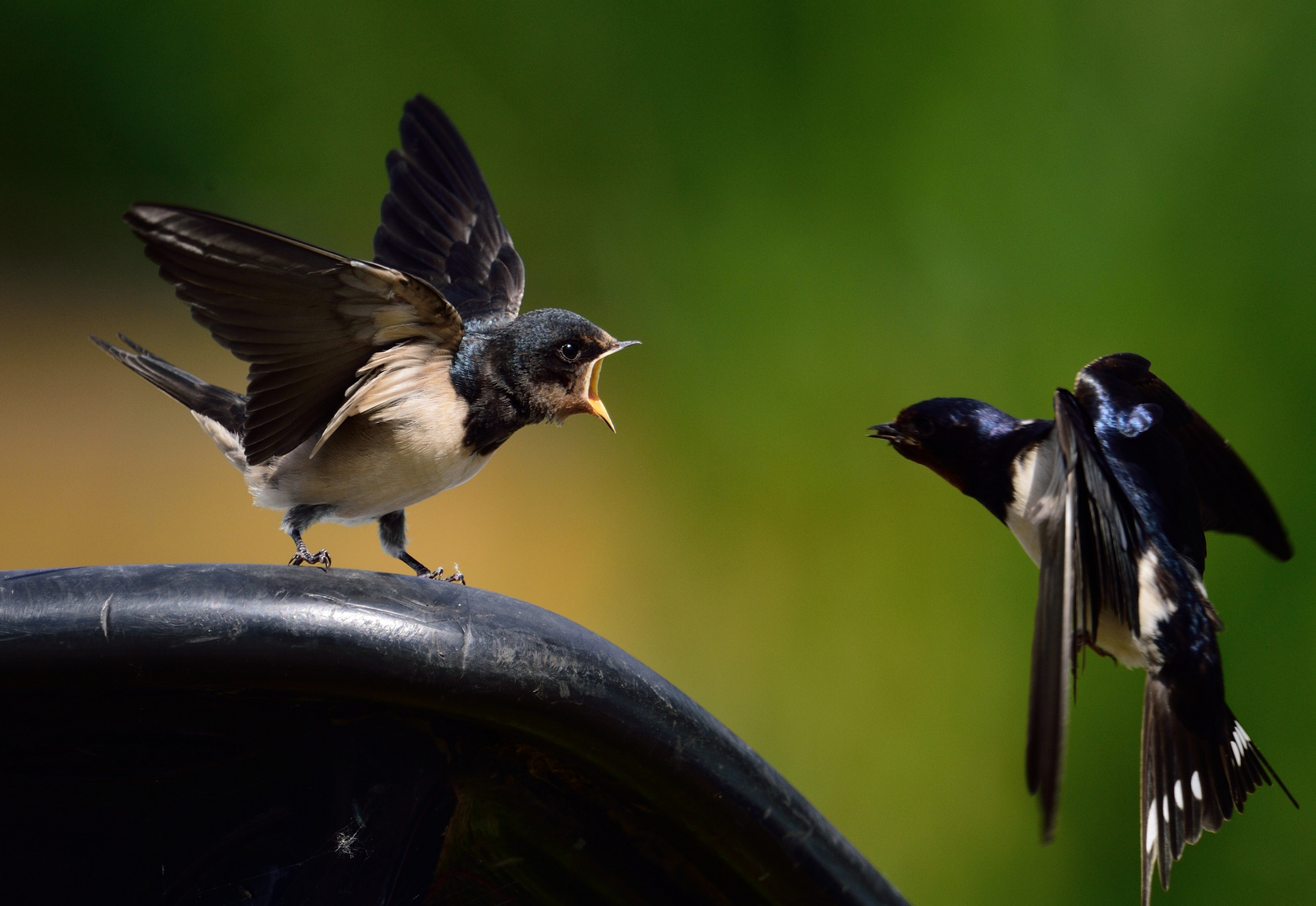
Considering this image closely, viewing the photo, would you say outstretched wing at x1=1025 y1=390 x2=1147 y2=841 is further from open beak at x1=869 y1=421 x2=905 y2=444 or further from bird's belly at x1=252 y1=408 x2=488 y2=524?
bird's belly at x1=252 y1=408 x2=488 y2=524

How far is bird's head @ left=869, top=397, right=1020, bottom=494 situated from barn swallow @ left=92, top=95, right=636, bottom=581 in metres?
0.31

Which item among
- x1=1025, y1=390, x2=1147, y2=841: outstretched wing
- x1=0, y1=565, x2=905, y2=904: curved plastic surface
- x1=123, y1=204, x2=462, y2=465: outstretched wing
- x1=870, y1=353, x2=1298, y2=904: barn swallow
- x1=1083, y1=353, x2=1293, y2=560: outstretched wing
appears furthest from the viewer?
x1=1083, y1=353, x2=1293, y2=560: outstretched wing

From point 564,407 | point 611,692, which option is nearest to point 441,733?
point 611,692

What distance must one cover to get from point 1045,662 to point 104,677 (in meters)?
0.41

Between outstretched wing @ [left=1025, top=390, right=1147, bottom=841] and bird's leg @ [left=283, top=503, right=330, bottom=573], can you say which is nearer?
outstretched wing @ [left=1025, top=390, right=1147, bottom=841]

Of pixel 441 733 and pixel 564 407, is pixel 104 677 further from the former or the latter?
pixel 564 407

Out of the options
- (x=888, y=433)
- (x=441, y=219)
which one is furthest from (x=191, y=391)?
(x=888, y=433)

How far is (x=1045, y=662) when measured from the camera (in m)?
0.56

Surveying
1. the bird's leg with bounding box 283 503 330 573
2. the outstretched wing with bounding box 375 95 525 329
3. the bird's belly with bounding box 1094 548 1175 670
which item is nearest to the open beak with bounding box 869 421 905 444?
the bird's belly with bounding box 1094 548 1175 670

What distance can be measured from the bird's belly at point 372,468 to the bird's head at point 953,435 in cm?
41

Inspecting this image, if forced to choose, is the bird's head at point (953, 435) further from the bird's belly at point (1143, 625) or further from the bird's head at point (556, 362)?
the bird's head at point (556, 362)

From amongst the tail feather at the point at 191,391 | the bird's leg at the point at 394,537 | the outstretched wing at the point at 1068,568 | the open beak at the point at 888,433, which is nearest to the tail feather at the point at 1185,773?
the outstretched wing at the point at 1068,568

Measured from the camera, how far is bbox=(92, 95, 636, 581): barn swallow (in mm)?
704

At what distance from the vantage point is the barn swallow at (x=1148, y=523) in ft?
2.59
